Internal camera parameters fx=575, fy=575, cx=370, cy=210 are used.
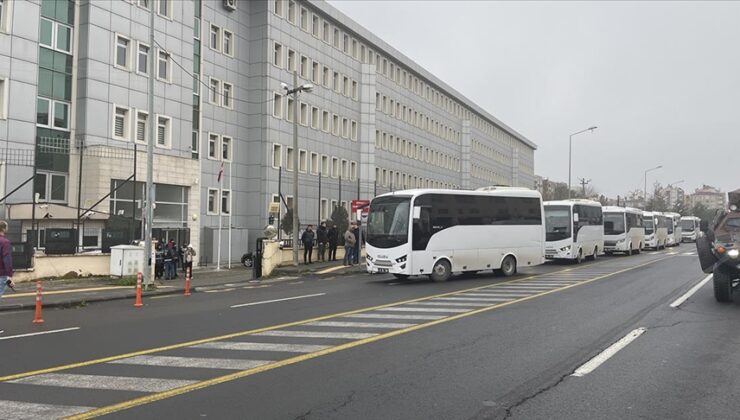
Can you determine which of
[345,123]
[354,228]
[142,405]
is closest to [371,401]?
[142,405]

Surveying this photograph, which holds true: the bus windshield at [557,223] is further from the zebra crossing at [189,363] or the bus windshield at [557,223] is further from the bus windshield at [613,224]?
Result: the zebra crossing at [189,363]

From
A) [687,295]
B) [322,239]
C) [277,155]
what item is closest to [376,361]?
[687,295]

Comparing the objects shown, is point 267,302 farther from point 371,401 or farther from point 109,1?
point 109,1

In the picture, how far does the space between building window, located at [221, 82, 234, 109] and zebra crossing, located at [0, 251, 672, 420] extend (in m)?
31.9

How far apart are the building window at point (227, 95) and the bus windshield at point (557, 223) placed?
942 inches

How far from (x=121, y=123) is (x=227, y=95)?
10.8 metres

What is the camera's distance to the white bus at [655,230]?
1785 inches

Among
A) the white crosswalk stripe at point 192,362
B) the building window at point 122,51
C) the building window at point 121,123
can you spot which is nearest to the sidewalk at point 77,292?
the white crosswalk stripe at point 192,362

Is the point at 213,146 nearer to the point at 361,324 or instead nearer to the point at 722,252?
the point at 361,324

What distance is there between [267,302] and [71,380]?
26.9 feet

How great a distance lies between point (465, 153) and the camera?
87438mm

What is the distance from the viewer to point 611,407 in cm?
573

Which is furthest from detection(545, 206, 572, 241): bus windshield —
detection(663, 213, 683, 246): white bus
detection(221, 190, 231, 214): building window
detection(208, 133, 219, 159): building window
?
detection(663, 213, 683, 246): white bus

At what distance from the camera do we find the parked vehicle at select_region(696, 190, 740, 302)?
12.9m
